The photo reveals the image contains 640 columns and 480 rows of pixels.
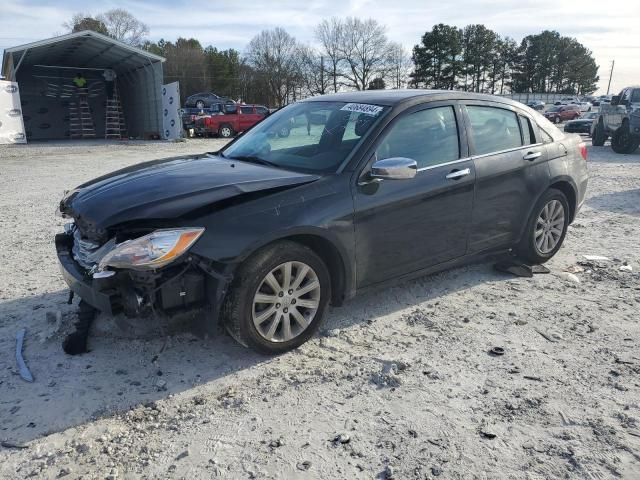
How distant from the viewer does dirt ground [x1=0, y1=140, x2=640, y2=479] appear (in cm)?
249

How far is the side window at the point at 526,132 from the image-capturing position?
4.95m

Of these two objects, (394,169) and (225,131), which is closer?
(394,169)

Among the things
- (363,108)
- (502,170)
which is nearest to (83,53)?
(363,108)

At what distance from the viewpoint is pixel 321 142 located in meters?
4.05

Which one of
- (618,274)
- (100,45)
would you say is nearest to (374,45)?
(100,45)

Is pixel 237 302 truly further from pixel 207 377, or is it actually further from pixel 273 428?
pixel 273 428

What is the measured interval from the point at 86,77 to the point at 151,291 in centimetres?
2967

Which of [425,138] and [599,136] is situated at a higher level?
[425,138]

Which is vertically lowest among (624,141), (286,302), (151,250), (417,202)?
(286,302)

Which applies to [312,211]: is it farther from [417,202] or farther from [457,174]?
[457,174]

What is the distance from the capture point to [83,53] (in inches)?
1011

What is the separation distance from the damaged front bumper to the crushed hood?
13.3 inches

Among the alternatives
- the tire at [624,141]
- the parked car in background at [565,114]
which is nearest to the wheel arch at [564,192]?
the tire at [624,141]

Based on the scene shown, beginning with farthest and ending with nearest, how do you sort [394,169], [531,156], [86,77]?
[86,77]
[531,156]
[394,169]
